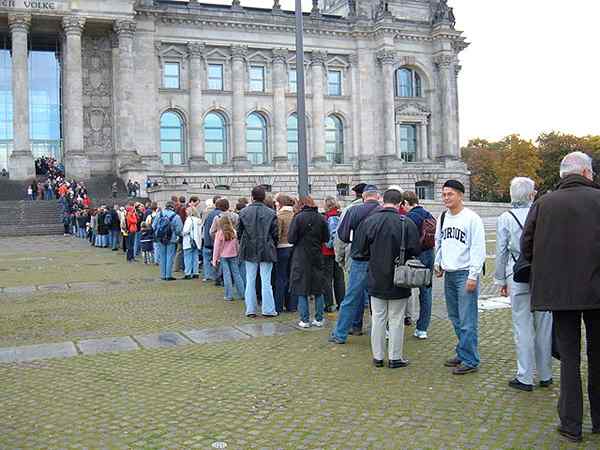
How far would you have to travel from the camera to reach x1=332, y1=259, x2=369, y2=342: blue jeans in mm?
8992

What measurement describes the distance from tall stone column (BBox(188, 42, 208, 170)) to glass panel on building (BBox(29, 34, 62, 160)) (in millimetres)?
9675

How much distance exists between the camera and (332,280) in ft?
39.9

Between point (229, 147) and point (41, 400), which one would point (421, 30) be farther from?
point (41, 400)

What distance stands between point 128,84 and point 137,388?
136 feet

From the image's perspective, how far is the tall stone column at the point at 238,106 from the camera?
5156 centimetres

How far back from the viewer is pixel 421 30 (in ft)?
189

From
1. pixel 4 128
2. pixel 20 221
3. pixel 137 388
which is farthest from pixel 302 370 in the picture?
pixel 4 128

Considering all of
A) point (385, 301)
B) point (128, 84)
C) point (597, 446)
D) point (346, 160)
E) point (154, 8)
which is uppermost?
point (154, 8)

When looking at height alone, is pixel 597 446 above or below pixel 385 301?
below

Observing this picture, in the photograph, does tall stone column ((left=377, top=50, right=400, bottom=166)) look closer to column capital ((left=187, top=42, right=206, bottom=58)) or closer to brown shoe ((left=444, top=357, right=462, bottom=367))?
column capital ((left=187, top=42, right=206, bottom=58))

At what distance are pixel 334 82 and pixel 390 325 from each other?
164 ft

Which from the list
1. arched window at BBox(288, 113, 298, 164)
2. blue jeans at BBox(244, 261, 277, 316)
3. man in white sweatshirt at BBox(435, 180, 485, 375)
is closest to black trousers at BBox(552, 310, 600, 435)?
man in white sweatshirt at BBox(435, 180, 485, 375)

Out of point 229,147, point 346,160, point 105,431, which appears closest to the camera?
point 105,431

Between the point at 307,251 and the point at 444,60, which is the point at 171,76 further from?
the point at 307,251
